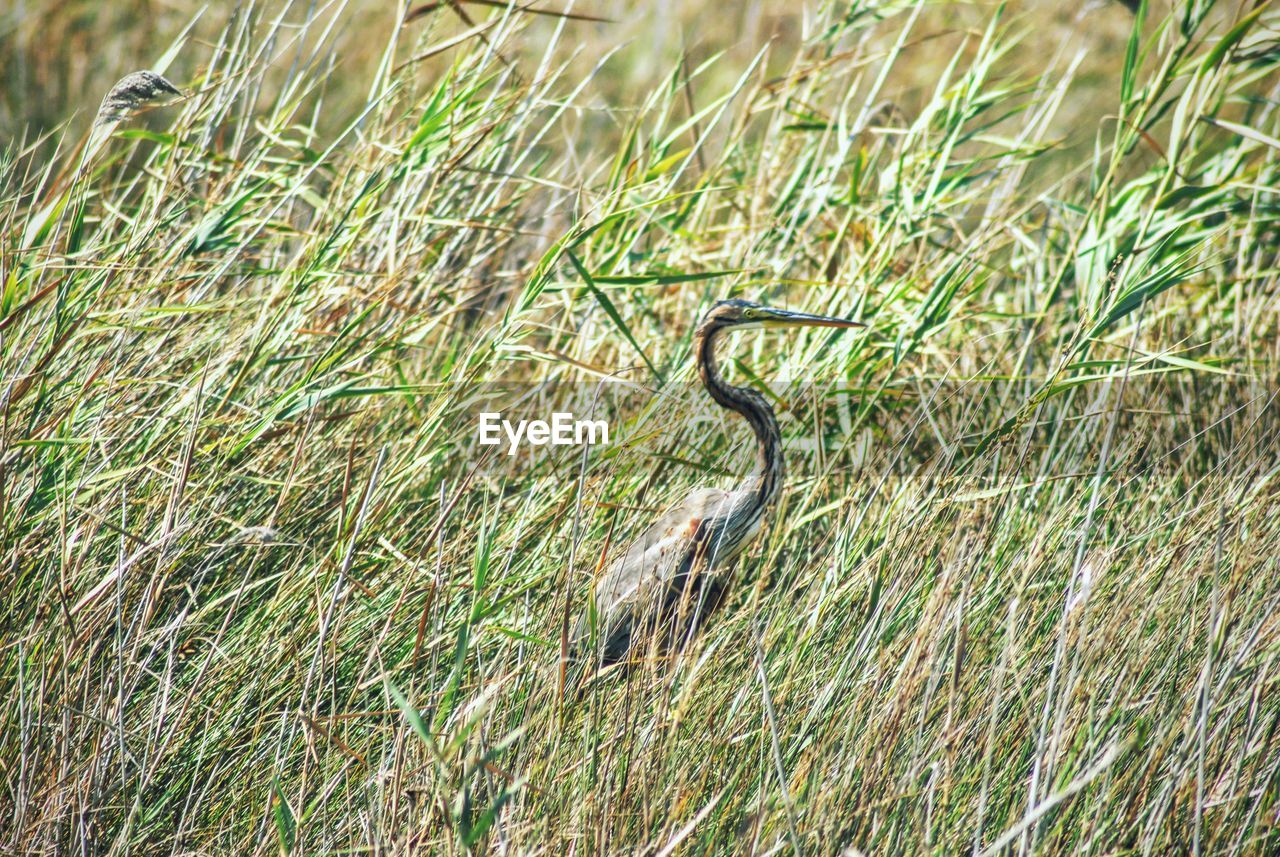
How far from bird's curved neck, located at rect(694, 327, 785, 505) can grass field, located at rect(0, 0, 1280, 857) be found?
146 millimetres

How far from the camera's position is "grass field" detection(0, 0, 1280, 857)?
7.13ft

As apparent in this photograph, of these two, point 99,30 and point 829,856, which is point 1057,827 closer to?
point 829,856

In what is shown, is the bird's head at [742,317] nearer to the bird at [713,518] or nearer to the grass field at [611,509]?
the bird at [713,518]

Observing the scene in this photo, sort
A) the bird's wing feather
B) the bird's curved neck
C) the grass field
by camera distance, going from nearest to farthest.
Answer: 1. the grass field
2. the bird's wing feather
3. the bird's curved neck

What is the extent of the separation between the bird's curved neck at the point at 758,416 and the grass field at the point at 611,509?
15 cm

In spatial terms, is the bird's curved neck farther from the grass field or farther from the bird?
the grass field

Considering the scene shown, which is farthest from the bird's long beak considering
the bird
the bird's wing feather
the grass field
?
the bird's wing feather

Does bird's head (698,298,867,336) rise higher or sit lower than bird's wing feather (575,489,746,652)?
higher

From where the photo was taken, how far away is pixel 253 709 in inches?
97.4

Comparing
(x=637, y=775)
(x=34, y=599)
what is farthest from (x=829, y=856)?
(x=34, y=599)

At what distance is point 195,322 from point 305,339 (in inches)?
12.2

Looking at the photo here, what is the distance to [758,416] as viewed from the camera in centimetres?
309

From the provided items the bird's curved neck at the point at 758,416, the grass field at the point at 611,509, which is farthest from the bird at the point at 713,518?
the grass field at the point at 611,509

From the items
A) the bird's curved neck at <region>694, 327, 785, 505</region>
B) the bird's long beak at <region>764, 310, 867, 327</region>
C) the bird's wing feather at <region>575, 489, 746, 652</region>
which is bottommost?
the bird's wing feather at <region>575, 489, 746, 652</region>
